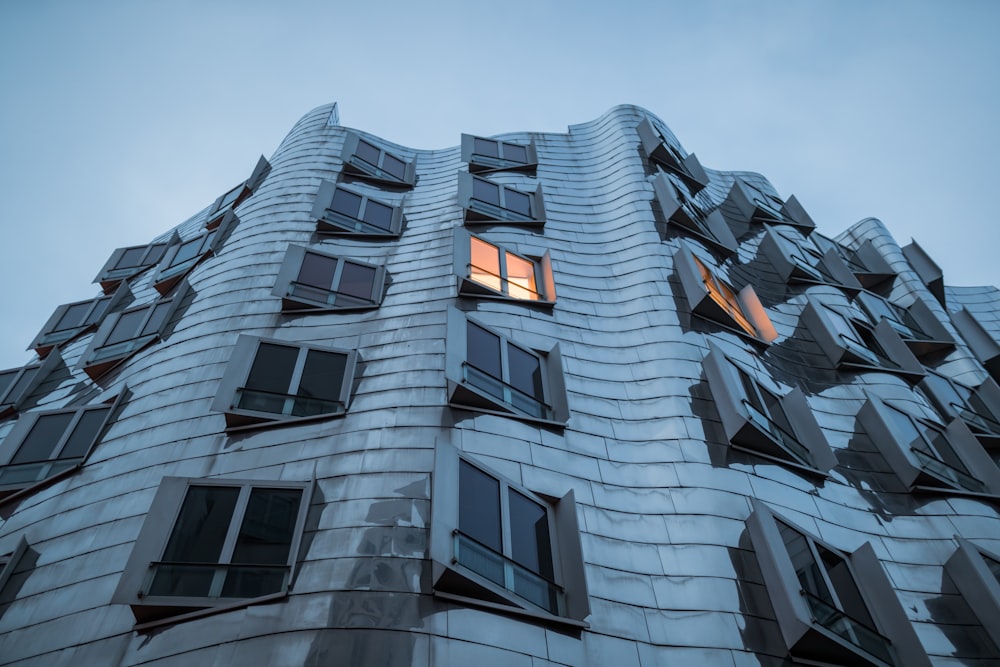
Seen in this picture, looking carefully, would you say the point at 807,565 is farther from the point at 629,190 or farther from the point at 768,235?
the point at 768,235

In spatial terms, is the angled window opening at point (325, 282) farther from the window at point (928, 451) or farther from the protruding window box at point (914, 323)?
the protruding window box at point (914, 323)

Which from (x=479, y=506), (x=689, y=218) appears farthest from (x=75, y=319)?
(x=689, y=218)

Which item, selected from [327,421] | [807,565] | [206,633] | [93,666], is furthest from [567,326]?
[93,666]

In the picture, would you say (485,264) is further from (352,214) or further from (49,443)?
(49,443)

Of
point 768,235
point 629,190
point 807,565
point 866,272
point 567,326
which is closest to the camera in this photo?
point 807,565

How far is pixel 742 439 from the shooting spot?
507 inches

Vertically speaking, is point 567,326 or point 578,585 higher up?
point 567,326

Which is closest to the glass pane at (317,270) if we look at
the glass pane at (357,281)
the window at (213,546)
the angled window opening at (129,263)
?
the glass pane at (357,281)

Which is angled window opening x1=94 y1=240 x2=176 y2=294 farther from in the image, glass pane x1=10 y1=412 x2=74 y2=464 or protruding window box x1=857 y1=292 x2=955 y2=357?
protruding window box x1=857 y1=292 x2=955 y2=357

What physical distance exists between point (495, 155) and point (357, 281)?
9582 millimetres

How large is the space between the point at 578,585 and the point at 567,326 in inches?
265

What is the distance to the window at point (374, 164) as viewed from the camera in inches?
864

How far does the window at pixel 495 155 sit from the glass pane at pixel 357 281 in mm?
7527

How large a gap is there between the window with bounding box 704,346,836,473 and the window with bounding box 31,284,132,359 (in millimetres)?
19503
